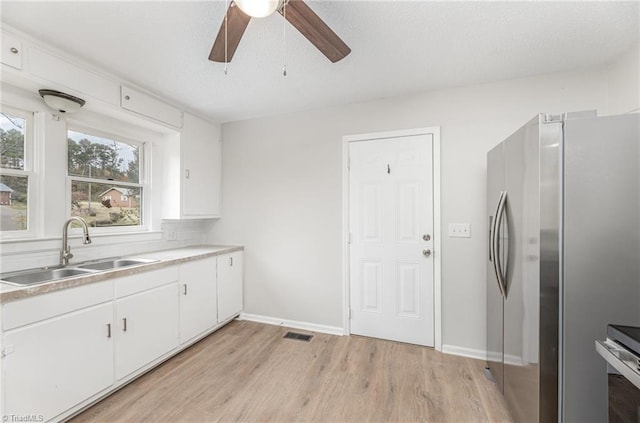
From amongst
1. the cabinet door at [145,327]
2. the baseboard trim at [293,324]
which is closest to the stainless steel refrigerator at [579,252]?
the baseboard trim at [293,324]

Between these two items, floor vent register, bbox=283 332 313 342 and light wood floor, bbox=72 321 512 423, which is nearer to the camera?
light wood floor, bbox=72 321 512 423

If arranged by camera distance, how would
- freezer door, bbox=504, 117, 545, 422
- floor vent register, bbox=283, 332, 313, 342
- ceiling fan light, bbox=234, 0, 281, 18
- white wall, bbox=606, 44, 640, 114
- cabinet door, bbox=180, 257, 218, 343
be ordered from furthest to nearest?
floor vent register, bbox=283, 332, 313, 342
cabinet door, bbox=180, 257, 218, 343
white wall, bbox=606, 44, 640, 114
freezer door, bbox=504, 117, 545, 422
ceiling fan light, bbox=234, 0, 281, 18

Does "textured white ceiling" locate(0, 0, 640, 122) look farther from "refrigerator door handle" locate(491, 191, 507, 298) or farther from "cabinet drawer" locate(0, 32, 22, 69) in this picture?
"refrigerator door handle" locate(491, 191, 507, 298)

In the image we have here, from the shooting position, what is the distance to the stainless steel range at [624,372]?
870mm

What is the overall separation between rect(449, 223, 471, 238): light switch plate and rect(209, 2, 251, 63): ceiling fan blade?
7.34ft

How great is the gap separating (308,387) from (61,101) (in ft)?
9.15

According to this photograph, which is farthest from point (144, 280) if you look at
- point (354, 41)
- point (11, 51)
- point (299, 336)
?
point (354, 41)

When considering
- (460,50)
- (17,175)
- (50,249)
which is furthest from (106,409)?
(460,50)

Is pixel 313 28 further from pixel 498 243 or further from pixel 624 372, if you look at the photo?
pixel 624 372

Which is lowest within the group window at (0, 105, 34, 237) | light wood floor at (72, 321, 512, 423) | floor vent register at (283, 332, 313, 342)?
floor vent register at (283, 332, 313, 342)

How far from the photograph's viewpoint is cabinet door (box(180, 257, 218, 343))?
2.50 meters

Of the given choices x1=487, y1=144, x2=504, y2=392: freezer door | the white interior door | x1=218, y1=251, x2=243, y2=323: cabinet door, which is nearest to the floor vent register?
the white interior door

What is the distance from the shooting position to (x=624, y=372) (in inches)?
35.3

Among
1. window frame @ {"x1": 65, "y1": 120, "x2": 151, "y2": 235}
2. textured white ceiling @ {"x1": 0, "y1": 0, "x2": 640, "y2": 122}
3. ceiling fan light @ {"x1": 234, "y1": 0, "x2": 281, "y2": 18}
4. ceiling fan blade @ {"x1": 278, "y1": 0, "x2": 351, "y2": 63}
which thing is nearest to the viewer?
ceiling fan light @ {"x1": 234, "y1": 0, "x2": 281, "y2": 18}
